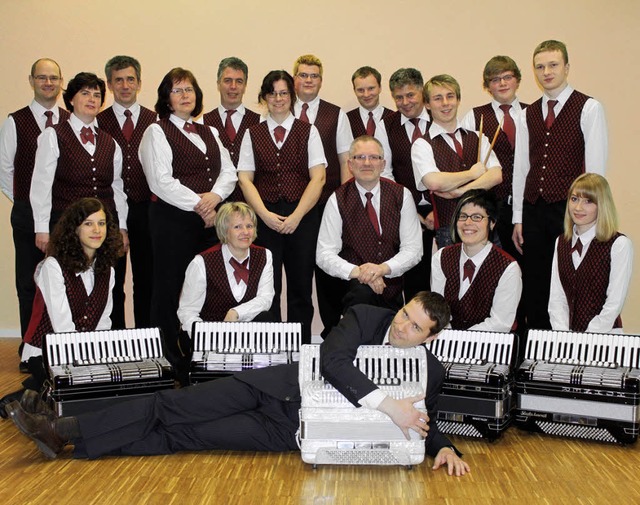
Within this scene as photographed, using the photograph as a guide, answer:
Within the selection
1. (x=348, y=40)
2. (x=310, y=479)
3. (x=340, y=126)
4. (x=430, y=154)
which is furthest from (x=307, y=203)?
(x=310, y=479)

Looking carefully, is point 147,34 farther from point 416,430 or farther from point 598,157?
point 416,430

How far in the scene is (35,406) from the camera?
3303 mm

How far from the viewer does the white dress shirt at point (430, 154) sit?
4.71m

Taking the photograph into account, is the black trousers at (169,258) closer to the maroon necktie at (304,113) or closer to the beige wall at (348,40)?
the maroon necktie at (304,113)

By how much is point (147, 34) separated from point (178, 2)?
35cm

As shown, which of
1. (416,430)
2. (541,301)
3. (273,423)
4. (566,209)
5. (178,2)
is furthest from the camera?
(178,2)

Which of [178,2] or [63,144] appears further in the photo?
[178,2]

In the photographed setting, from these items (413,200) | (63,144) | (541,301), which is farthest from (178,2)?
(541,301)

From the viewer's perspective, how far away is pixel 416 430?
123 inches

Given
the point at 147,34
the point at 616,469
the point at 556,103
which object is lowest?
the point at 616,469

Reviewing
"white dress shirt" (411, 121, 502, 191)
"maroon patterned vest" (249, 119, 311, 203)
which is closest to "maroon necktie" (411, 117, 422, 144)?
"white dress shirt" (411, 121, 502, 191)

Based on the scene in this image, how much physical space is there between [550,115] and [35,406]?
10.0 ft

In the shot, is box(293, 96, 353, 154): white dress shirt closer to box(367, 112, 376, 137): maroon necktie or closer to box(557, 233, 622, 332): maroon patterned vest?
box(367, 112, 376, 137): maroon necktie

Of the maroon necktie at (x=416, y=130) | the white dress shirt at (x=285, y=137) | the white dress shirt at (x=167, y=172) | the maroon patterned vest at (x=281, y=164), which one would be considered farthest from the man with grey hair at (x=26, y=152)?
the maroon necktie at (x=416, y=130)
